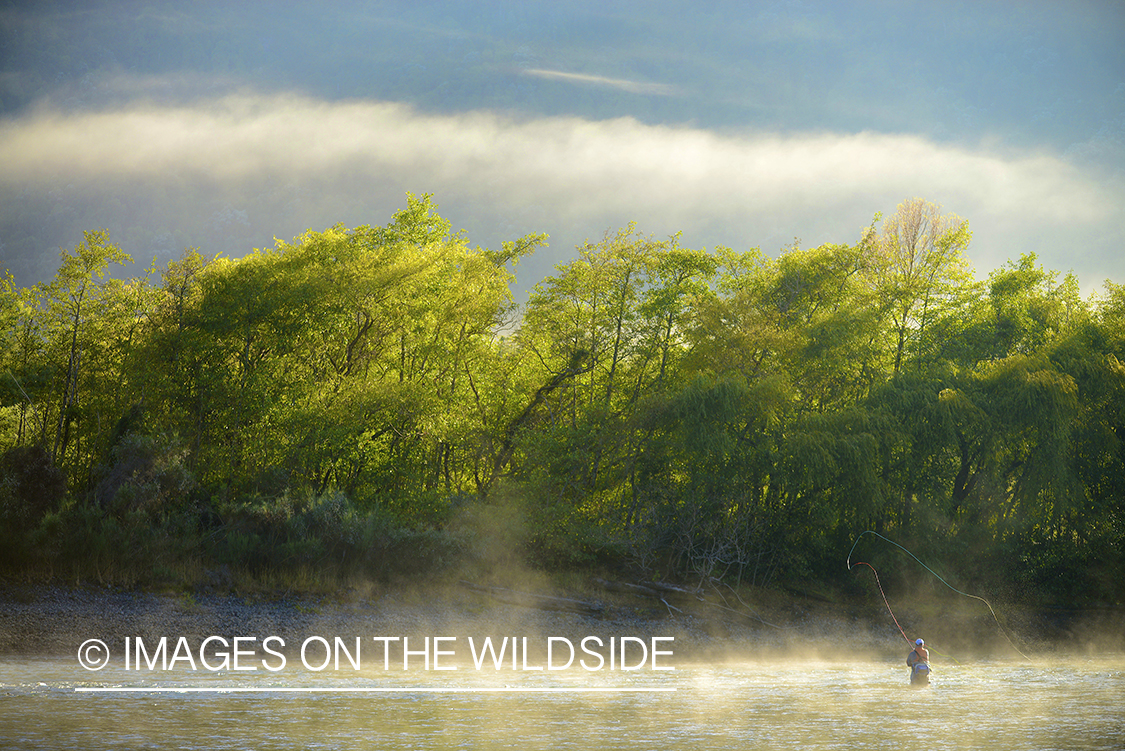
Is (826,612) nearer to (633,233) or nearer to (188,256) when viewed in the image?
(633,233)

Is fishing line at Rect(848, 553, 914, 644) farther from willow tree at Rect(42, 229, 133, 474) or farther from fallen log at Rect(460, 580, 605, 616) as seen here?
willow tree at Rect(42, 229, 133, 474)

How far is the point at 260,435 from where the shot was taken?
35.7 m

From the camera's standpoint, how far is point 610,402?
130 feet

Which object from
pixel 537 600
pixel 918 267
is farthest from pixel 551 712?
pixel 918 267

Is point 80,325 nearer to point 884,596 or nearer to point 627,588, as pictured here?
point 627,588

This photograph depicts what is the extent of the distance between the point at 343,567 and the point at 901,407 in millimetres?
22080

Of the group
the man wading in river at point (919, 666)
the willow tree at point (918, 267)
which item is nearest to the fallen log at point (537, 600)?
the man wading in river at point (919, 666)

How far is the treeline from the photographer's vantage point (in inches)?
1388

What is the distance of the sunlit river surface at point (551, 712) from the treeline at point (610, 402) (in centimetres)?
972

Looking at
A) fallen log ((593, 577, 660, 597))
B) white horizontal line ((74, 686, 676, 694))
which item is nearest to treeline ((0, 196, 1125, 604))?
fallen log ((593, 577, 660, 597))

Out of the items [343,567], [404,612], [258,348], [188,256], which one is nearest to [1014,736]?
[404,612]

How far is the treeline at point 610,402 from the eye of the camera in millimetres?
35250

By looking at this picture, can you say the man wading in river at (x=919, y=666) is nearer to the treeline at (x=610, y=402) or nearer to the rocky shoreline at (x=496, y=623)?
the rocky shoreline at (x=496, y=623)

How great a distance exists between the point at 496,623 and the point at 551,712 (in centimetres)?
1286
